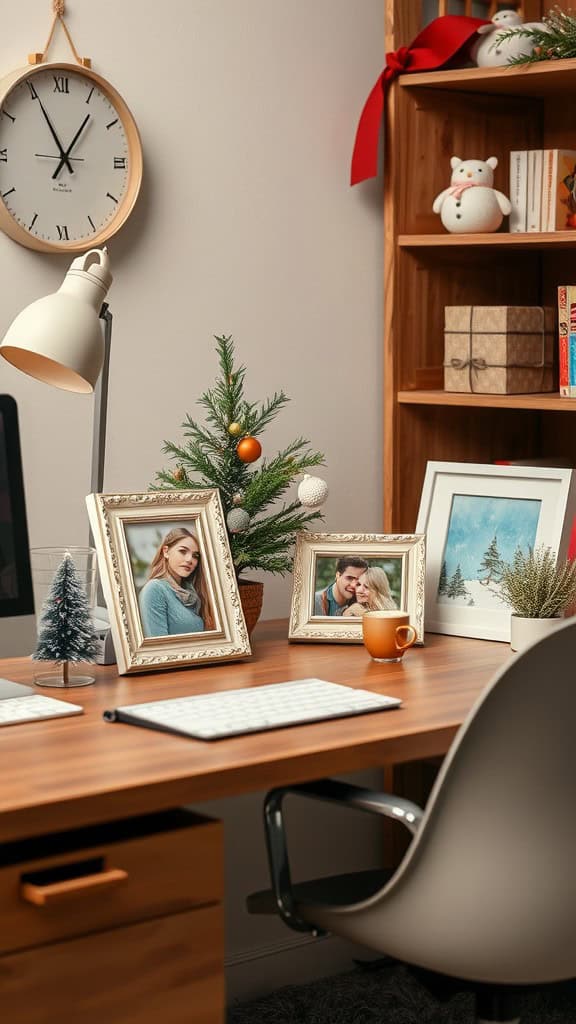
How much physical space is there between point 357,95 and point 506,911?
1.68 metres

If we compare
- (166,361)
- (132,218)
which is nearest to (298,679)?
(166,361)

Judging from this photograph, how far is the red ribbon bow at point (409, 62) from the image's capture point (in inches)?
96.6

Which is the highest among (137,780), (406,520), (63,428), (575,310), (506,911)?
(575,310)

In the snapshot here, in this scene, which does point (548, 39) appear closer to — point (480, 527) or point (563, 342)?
point (563, 342)

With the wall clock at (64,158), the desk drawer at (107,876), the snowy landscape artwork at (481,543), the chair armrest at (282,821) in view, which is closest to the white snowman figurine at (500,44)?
the wall clock at (64,158)

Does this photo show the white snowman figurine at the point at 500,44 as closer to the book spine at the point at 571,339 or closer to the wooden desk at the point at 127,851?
the book spine at the point at 571,339

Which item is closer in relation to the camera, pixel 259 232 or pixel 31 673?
pixel 31 673

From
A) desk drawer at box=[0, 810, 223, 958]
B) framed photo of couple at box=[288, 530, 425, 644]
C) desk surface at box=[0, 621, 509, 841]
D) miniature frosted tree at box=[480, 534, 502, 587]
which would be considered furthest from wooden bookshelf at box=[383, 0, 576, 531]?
desk drawer at box=[0, 810, 223, 958]

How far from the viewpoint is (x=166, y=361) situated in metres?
2.34

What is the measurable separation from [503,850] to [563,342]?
1.19 metres

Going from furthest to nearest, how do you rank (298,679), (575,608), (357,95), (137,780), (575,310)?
(357,95) < (575,310) < (575,608) < (298,679) < (137,780)

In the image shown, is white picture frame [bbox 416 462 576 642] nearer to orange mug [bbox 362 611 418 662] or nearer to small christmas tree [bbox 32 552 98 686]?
orange mug [bbox 362 611 418 662]

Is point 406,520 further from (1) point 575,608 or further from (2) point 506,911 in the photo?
(2) point 506,911

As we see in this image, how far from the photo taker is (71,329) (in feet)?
5.87
